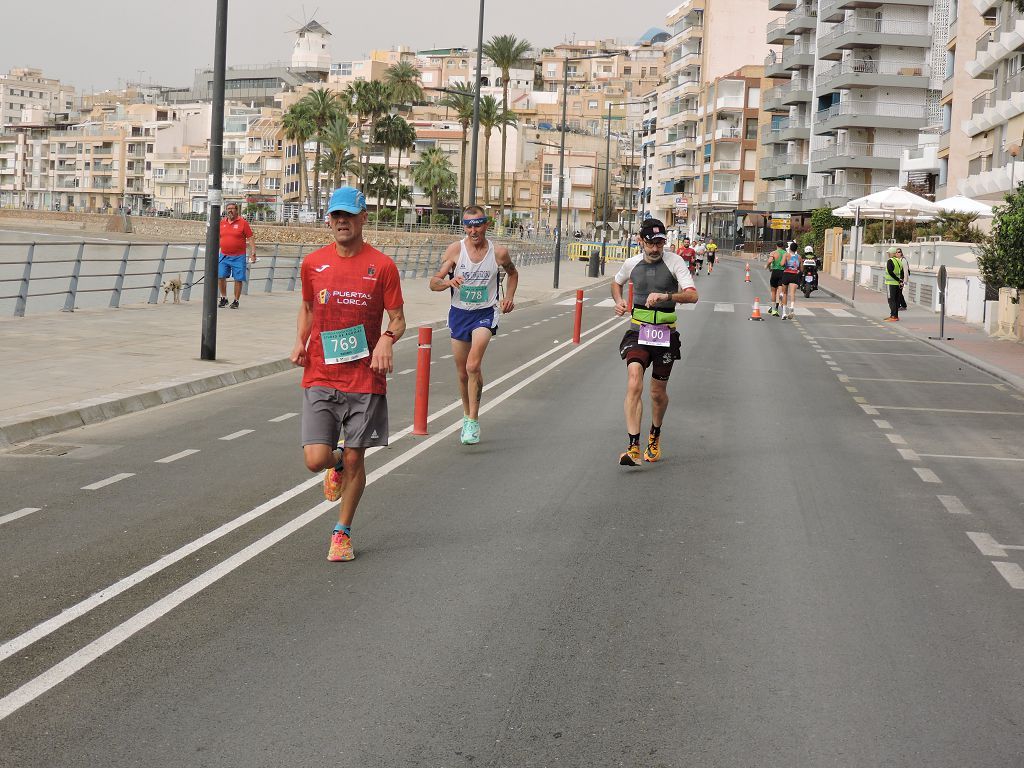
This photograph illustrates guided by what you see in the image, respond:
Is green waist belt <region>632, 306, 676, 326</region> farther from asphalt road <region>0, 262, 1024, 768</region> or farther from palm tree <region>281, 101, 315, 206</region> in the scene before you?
palm tree <region>281, 101, 315, 206</region>

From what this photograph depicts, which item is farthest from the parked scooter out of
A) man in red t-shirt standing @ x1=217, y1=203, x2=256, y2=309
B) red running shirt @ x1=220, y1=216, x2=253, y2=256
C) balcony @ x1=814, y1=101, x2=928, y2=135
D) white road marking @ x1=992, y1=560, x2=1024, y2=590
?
balcony @ x1=814, y1=101, x2=928, y2=135

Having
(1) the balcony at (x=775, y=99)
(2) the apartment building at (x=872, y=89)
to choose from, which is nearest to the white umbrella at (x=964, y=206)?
(2) the apartment building at (x=872, y=89)

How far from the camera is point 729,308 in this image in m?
37.9

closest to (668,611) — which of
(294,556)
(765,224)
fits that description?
(294,556)

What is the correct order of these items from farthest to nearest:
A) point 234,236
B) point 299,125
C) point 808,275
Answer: point 299,125 → point 808,275 → point 234,236


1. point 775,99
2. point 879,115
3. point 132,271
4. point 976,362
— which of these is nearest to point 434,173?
point 775,99

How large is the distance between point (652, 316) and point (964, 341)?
58.6 feet

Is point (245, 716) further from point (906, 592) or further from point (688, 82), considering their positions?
point (688, 82)

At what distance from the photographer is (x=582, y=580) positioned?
6.79 meters

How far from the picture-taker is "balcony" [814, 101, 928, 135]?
88.4 metres

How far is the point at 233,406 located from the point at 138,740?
30.7ft

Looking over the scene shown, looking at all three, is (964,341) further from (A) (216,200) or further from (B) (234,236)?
A: (A) (216,200)

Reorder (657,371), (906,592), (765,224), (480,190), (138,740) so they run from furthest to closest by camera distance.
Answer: (480,190) < (765,224) < (657,371) < (906,592) < (138,740)

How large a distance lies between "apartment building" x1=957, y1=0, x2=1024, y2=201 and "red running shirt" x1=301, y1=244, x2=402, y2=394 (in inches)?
1694
